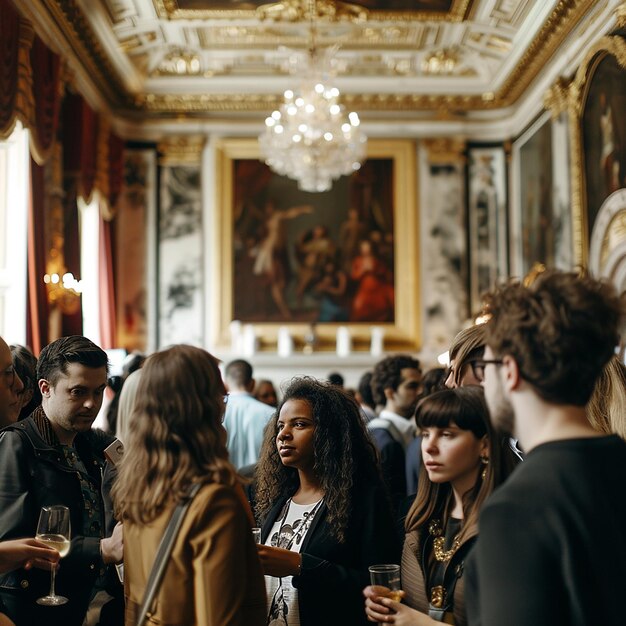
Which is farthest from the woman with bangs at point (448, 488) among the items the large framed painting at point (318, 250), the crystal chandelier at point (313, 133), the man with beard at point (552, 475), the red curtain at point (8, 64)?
the large framed painting at point (318, 250)

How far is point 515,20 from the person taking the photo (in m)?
12.2

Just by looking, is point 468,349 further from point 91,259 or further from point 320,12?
point 91,259

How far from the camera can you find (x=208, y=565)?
8.09ft

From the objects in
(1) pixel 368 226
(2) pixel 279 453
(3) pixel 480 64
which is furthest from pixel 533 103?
(2) pixel 279 453

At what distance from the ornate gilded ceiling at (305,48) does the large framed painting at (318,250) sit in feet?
3.22

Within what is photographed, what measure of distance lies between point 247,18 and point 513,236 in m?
5.98

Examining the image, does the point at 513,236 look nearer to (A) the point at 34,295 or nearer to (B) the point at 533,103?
(B) the point at 533,103

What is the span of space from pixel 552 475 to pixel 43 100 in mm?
9493

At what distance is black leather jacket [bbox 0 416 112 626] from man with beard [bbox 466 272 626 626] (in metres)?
1.89

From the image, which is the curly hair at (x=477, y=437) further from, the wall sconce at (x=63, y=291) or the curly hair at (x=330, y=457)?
the wall sconce at (x=63, y=291)

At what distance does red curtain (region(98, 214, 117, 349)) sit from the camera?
45.5 feet

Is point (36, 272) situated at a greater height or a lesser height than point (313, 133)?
lesser

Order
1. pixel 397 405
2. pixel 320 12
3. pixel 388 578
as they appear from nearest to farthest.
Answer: pixel 388 578, pixel 397 405, pixel 320 12

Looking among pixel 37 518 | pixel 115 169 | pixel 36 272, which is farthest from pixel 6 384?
pixel 115 169
